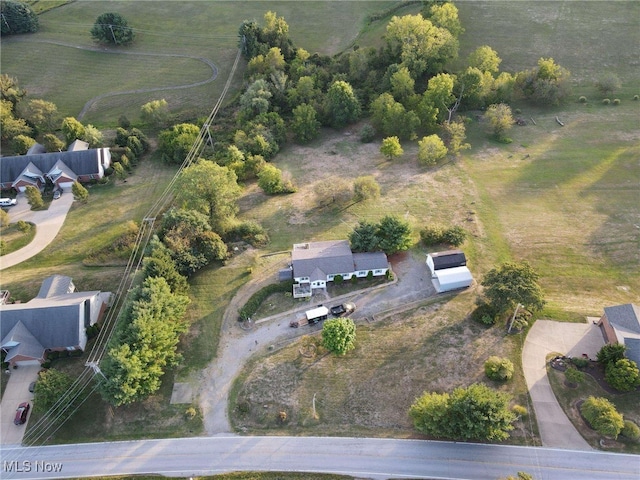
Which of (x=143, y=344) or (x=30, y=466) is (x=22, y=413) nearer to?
(x=30, y=466)

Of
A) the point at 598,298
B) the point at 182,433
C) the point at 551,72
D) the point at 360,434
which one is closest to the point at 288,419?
the point at 360,434

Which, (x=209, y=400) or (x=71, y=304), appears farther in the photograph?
(x=71, y=304)

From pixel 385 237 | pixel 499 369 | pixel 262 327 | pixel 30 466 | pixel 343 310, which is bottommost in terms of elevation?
pixel 30 466

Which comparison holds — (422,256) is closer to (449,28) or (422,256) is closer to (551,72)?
(551,72)

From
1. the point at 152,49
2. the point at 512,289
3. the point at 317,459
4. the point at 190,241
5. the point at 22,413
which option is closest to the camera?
the point at 317,459

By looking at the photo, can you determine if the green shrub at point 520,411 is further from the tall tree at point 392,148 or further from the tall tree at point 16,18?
the tall tree at point 16,18

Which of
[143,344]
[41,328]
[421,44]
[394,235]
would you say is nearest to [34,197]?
[41,328]

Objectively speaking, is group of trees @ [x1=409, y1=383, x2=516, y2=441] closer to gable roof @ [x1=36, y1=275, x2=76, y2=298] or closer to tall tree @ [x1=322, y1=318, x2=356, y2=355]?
tall tree @ [x1=322, y1=318, x2=356, y2=355]

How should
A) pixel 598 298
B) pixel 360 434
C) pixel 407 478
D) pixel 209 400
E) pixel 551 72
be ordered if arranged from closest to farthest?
pixel 407 478 → pixel 360 434 → pixel 209 400 → pixel 598 298 → pixel 551 72
